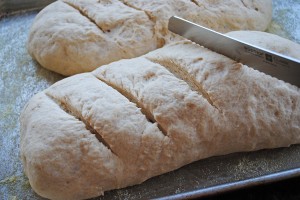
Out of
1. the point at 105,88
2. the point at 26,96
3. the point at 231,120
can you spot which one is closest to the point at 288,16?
the point at 231,120

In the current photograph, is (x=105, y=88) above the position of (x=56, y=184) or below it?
above

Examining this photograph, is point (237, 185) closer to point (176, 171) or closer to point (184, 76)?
point (176, 171)

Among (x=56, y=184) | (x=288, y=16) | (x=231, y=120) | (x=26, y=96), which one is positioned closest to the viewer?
(x=56, y=184)

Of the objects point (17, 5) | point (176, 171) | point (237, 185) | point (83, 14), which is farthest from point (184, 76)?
point (17, 5)

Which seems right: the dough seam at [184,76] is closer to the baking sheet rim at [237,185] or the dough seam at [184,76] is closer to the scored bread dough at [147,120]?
the scored bread dough at [147,120]

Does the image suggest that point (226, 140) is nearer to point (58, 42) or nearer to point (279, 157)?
point (279, 157)

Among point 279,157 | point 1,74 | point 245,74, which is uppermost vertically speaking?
point 245,74

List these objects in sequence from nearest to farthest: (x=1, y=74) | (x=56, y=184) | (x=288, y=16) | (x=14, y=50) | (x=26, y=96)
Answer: (x=56, y=184)
(x=26, y=96)
(x=1, y=74)
(x=14, y=50)
(x=288, y=16)
